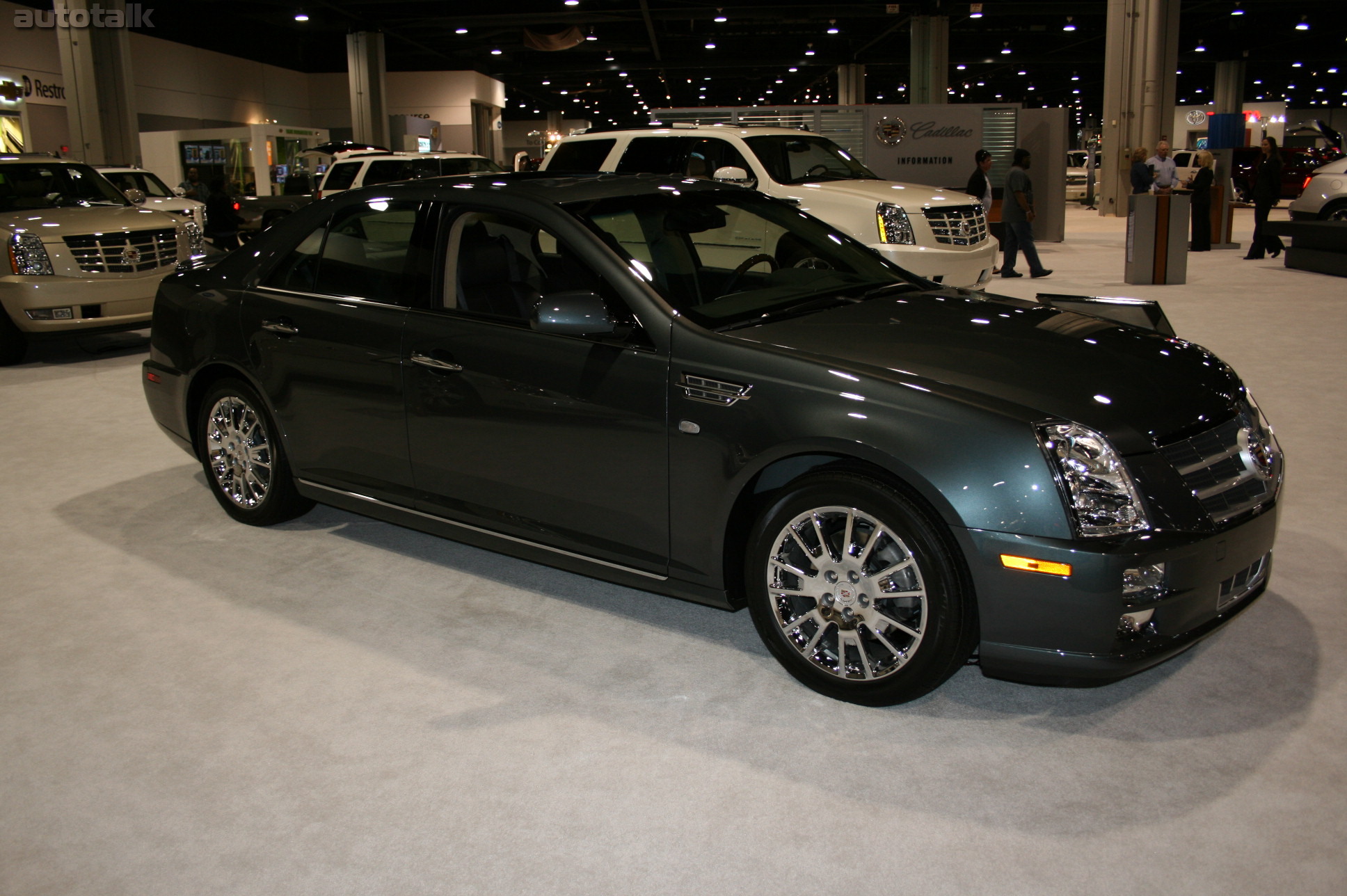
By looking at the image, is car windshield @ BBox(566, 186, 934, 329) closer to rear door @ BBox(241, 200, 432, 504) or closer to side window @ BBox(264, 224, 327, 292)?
rear door @ BBox(241, 200, 432, 504)

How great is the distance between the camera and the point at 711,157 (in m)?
11.1

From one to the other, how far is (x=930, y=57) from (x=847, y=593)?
31315mm

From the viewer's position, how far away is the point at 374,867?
2.56m

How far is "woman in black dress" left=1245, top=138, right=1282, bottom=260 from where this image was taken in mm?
16609

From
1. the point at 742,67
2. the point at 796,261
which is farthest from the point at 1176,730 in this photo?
the point at 742,67

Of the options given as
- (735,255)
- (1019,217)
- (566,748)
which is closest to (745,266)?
(735,255)

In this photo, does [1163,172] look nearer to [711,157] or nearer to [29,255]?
[711,157]

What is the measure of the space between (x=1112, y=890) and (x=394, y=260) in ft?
10.5

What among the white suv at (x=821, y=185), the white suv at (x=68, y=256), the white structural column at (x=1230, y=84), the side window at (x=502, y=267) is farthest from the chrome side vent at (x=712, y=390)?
the white structural column at (x=1230, y=84)

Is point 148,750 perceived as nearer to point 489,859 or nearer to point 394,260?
point 489,859

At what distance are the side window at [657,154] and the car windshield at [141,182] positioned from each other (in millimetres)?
9409

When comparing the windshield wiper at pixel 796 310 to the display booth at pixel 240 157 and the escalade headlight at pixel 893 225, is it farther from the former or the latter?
the display booth at pixel 240 157

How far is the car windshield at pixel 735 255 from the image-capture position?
11.9ft

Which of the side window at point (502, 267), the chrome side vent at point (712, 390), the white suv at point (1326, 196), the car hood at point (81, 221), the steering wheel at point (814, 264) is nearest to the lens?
the chrome side vent at point (712, 390)
